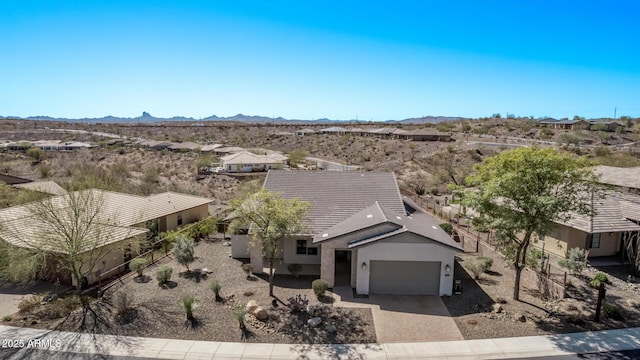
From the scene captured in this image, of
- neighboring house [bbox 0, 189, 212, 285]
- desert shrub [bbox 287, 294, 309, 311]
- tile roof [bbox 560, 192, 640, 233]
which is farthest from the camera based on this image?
tile roof [bbox 560, 192, 640, 233]

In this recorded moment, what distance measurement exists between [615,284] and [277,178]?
2056 centimetres

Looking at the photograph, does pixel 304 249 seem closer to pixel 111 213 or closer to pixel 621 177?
pixel 111 213

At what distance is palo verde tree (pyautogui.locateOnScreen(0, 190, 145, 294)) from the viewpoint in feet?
54.1

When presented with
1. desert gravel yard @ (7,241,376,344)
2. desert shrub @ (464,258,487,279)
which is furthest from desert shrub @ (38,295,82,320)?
desert shrub @ (464,258,487,279)

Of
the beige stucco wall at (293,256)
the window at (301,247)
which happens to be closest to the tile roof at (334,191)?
the window at (301,247)

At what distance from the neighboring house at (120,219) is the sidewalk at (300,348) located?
5.19 meters

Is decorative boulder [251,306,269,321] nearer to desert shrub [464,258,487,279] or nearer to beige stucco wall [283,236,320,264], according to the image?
beige stucco wall [283,236,320,264]

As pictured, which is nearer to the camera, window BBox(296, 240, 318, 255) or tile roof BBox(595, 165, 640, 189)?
window BBox(296, 240, 318, 255)

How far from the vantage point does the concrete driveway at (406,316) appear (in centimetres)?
1438

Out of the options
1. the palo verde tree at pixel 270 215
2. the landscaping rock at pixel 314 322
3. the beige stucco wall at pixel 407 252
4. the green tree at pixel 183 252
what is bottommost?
the landscaping rock at pixel 314 322

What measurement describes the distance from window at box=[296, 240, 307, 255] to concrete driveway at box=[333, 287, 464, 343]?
12.3 ft

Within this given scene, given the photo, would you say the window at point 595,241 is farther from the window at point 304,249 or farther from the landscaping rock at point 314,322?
the landscaping rock at point 314,322

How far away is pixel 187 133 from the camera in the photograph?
134 metres

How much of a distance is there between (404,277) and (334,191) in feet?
25.6
